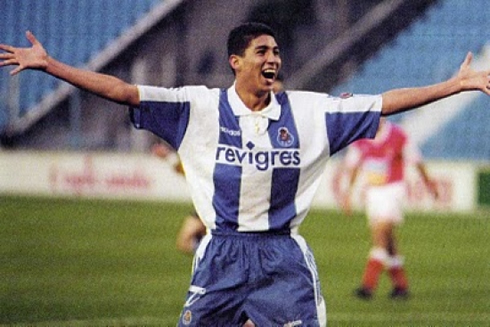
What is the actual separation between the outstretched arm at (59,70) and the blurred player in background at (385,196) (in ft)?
22.1

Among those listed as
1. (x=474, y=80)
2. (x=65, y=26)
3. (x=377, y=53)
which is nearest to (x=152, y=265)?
(x=474, y=80)

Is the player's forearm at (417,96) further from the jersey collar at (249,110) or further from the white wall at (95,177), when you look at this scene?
the white wall at (95,177)

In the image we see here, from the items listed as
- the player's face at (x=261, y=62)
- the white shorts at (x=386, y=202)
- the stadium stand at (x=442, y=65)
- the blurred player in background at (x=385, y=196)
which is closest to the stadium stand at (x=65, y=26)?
the stadium stand at (x=442, y=65)

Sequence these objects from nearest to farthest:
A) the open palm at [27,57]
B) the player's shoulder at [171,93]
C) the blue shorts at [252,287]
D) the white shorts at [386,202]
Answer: the open palm at [27,57] → the blue shorts at [252,287] → the player's shoulder at [171,93] → the white shorts at [386,202]

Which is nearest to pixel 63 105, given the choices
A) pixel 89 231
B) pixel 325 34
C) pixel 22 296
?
pixel 325 34

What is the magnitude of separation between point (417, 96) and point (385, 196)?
6621mm

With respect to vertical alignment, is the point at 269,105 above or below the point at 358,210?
above

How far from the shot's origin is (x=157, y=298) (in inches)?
484

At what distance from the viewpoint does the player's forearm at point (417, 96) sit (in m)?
6.37

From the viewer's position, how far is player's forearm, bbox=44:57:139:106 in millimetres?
6059

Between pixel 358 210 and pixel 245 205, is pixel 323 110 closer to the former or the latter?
pixel 245 205

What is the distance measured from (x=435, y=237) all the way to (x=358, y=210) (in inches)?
157

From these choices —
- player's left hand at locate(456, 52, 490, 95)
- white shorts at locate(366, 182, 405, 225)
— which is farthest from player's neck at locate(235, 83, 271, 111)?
white shorts at locate(366, 182, 405, 225)

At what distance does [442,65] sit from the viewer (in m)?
25.5
